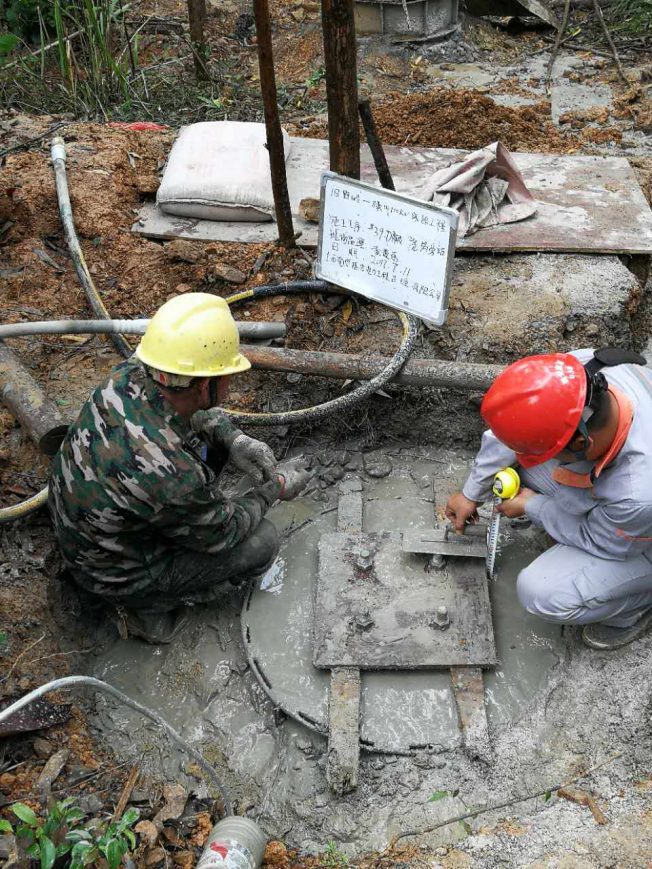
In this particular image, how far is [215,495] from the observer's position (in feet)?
9.93

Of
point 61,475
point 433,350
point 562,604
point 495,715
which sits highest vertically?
point 61,475

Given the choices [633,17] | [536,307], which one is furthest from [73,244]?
[633,17]

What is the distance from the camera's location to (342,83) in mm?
3623

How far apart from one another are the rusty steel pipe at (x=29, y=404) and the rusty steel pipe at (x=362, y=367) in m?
1.03

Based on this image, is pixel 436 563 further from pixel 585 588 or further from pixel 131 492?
pixel 131 492

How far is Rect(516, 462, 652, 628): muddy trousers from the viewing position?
3020 mm

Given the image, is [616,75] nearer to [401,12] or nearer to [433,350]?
[401,12]

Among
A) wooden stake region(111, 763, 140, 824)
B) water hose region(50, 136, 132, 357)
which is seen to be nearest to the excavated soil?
water hose region(50, 136, 132, 357)

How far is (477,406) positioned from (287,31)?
5.91 meters

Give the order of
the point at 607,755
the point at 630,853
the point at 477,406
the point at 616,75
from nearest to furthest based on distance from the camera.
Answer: the point at 630,853, the point at 607,755, the point at 477,406, the point at 616,75

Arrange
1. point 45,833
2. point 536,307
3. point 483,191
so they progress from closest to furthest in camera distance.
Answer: point 45,833, point 536,307, point 483,191

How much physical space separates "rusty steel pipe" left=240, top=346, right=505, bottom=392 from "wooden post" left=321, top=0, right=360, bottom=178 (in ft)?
3.39

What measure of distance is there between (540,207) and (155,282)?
2584 millimetres

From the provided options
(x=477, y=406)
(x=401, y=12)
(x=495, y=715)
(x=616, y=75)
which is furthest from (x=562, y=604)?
(x=401, y=12)
